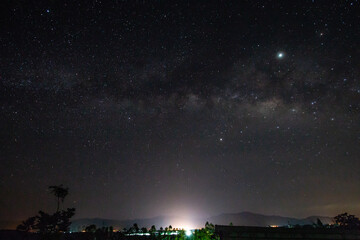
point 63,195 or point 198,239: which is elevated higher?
point 63,195

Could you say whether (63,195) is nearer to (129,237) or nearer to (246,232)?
(129,237)

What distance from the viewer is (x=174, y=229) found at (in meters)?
8.61

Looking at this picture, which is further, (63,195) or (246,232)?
(63,195)

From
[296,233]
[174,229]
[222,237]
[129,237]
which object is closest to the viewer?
[296,233]

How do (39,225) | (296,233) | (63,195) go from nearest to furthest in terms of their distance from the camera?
1. (296,233)
2. (39,225)
3. (63,195)

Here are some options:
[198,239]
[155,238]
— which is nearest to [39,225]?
[155,238]

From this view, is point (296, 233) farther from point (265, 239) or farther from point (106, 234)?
point (106, 234)

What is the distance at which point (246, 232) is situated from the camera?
779cm

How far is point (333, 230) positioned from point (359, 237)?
658 millimetres

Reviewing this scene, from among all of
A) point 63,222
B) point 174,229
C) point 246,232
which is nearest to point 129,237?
point 174,229

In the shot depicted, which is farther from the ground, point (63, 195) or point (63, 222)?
point (63, 195)

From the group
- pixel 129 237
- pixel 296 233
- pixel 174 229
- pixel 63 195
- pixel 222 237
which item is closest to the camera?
pixel 296 233

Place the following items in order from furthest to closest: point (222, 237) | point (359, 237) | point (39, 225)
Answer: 1. point (39, 225)
2. point (222, 237)
3. point (359, 237)

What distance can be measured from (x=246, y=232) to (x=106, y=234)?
17.6ft
